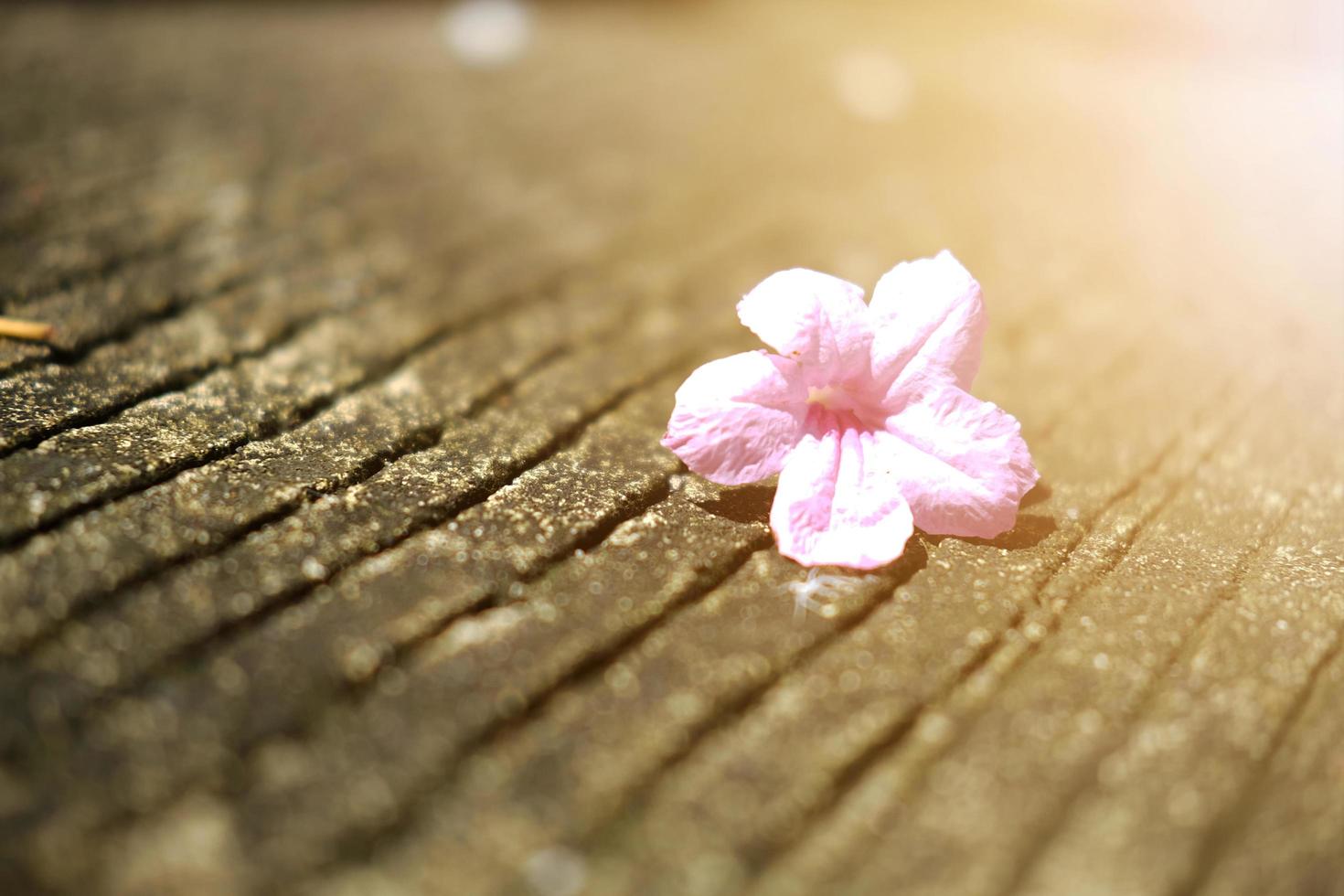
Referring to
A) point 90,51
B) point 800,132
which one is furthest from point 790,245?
point 90,51

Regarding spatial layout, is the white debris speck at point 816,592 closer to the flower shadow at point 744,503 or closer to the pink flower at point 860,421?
the pink flower at point 860,421

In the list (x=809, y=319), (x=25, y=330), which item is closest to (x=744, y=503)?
(x=809, y=319)

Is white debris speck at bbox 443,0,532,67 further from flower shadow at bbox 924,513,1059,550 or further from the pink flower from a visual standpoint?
flower shadow at bbox 924,513,1059,550

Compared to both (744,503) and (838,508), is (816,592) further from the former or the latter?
(744,503)

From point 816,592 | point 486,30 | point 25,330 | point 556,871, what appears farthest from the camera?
point 486,30

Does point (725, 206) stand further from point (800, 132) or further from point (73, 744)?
Result: point (73, 744)

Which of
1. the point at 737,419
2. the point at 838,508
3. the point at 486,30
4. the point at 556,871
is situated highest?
the point at 486,30

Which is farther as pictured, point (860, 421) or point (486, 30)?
point (486, 30)
